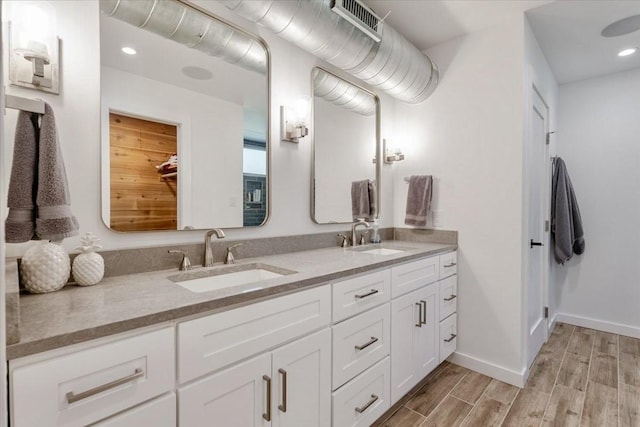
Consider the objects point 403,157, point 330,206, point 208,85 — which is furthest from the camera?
point 403,157

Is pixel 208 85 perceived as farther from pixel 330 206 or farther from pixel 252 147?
pixel 330 206

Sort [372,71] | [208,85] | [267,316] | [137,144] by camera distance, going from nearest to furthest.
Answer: [267,316] → [137,144] → [208,85] → [372,71]

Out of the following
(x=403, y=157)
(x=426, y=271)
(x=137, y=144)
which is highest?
(x=403, y=157)

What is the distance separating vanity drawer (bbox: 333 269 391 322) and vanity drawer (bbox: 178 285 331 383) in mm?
81

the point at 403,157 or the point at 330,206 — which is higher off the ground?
the point at 403,157

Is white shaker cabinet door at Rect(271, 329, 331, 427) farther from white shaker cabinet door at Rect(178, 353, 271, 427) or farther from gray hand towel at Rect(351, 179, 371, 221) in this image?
gray hand towel at Rect(351, 179, 371, 221)

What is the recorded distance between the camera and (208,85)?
5.47ft

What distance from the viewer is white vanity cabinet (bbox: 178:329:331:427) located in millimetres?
1001

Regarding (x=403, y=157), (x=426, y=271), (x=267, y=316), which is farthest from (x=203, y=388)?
(x=403, y=157)

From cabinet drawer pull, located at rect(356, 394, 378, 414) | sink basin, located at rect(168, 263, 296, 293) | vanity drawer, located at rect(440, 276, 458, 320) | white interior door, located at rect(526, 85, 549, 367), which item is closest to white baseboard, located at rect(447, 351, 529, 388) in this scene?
white interior door, located at rect(526, 85, 549, 367)

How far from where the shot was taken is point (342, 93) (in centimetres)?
241

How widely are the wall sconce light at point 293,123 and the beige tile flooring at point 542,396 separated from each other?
173 centimetres

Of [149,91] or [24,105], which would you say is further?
[149,91]

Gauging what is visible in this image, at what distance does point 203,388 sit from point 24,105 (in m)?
1.03
